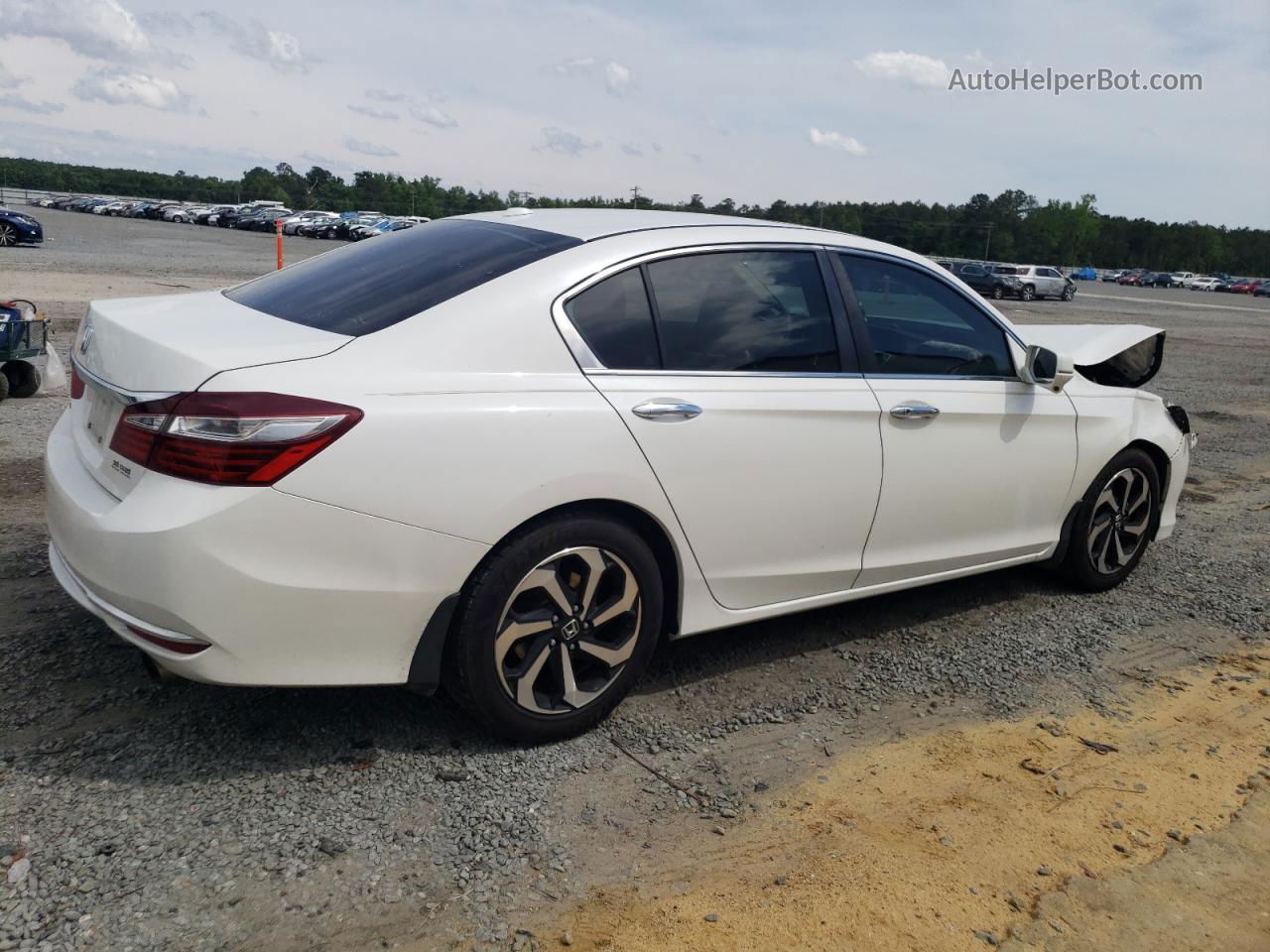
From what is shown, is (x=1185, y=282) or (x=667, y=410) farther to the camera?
(x=1185, y=282)

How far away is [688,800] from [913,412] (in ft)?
5.77

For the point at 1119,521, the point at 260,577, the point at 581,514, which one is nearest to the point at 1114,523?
the point at 1119,521

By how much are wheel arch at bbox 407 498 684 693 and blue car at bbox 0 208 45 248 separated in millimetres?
32664

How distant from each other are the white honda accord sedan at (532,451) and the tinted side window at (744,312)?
0.01 m

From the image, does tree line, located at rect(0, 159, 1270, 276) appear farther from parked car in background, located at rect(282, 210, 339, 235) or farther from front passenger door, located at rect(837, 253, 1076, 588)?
front passenger door, located at rect(837, 253, 1076, 588)

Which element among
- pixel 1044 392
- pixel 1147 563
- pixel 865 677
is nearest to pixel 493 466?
pixel 865 677

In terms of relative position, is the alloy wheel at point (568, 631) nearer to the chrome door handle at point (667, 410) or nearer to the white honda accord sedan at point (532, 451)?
the white honda accord sedan at point (532, 451)

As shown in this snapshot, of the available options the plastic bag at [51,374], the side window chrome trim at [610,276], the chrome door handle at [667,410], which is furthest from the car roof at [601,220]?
the plastic bag at [51,374]

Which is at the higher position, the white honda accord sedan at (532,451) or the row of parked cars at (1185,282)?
the row of parked cars at (1185,282)

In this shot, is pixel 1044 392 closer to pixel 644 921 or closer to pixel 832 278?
pixel 832 278

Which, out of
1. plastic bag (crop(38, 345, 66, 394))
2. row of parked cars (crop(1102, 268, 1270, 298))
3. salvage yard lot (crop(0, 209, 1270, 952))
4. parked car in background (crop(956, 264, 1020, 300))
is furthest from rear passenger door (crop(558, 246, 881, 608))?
row of parked cars (crop(1102, 268, 1270, 298))

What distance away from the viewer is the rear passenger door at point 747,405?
342cm

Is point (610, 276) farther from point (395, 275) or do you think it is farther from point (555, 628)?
point (555, 628)

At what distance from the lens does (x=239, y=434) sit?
275 centimetres
